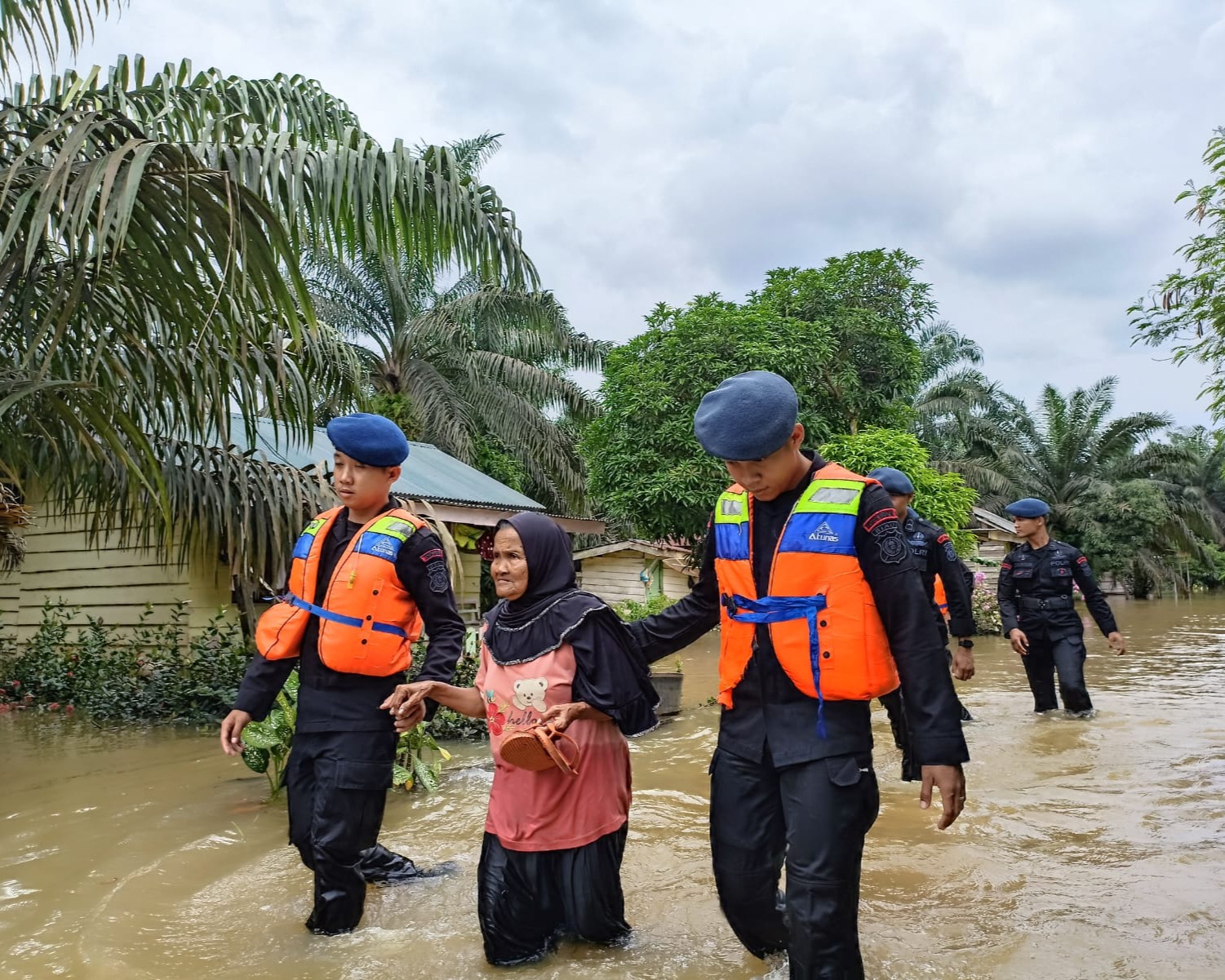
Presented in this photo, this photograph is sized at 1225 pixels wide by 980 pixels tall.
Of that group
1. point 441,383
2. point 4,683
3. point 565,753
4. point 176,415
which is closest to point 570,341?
point 441,383

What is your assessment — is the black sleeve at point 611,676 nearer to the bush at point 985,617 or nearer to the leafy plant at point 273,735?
the leafy plant at point 273,735

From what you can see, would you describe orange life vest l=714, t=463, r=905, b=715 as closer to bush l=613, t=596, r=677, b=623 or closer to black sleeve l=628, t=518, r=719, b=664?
black sleeve l=628, t=518, r=719, b=664

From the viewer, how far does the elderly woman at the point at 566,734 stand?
330 centimetres

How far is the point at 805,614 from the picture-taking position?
279 centimetres

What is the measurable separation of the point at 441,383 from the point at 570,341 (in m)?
3.24

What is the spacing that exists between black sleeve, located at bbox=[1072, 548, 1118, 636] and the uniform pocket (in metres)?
6.51

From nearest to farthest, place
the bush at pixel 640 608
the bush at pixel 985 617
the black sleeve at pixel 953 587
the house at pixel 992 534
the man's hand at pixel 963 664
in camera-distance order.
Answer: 1. the man's hand at pixel 963 664
2. the black sleeve at pixel 953 587
3. the bush at pixel 640 608
4. the bush at pixel 985 617
5. the house at pixel 992 534

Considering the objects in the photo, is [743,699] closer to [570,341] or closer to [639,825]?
[639,825]

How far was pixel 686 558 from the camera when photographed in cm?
2262

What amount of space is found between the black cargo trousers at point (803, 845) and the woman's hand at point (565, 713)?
1.60 feet

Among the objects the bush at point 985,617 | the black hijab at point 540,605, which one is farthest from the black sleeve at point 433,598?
the bush at point 985,617

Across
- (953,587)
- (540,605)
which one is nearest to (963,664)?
(953,587)

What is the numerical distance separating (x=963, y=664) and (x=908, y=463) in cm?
1027

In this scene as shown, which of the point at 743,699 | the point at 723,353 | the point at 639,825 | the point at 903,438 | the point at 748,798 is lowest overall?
the point at 639,825
